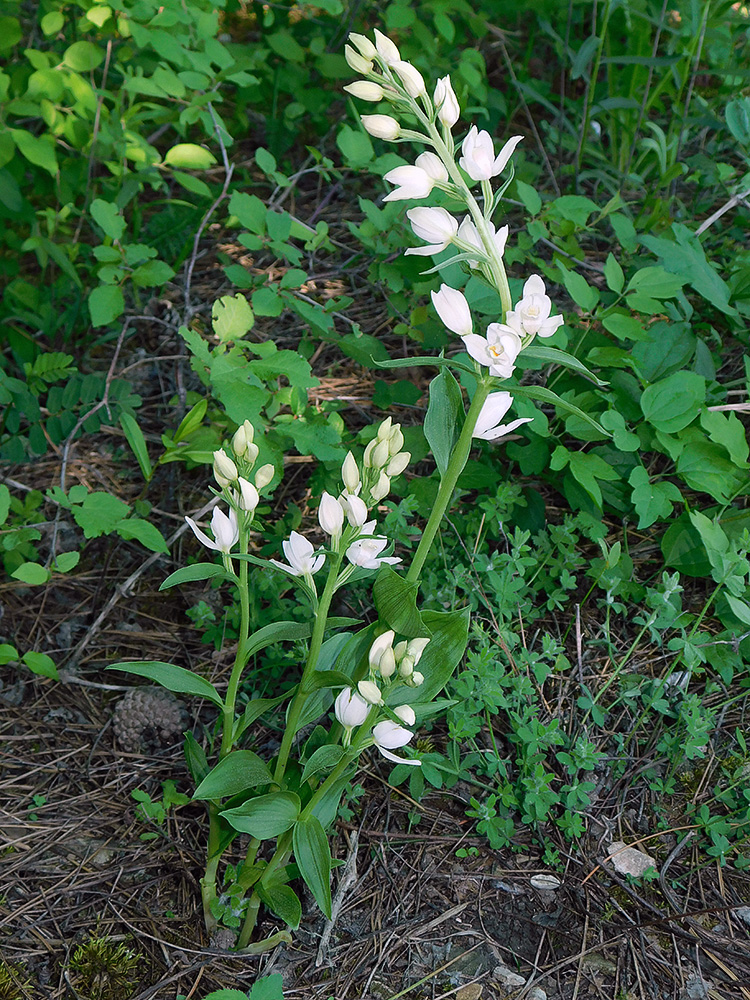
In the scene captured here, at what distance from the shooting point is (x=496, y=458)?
7.91 feet

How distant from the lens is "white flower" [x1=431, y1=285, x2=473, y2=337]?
1316 millimetres

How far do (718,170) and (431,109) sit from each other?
1613 mm

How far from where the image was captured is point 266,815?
146 cm

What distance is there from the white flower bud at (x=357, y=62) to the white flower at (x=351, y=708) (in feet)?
3.39

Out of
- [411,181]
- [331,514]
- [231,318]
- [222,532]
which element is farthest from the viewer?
[231,318]

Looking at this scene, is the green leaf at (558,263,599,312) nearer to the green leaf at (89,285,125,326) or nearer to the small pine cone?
the green leaf at (89,285,125,326)

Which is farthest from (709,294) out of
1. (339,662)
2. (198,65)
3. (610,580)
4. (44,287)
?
(44,287)

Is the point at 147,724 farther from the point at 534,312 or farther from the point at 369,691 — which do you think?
the point at 534,312

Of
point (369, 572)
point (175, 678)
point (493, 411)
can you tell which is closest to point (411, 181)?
point (493, 411)

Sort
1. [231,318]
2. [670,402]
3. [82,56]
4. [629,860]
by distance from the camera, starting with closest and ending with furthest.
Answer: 1. [629,860]
2. [670,402]
3. [231,318]
4. [82,56]

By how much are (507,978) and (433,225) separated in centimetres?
142

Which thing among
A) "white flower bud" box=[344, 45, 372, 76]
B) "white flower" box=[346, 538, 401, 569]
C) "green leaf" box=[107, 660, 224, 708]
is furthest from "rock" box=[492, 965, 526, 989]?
"white flower bud" box=[344, 45, 372, 76]

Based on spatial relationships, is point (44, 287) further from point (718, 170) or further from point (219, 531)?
point (718, 170)

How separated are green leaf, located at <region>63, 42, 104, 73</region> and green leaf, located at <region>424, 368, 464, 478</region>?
196 centimetres
